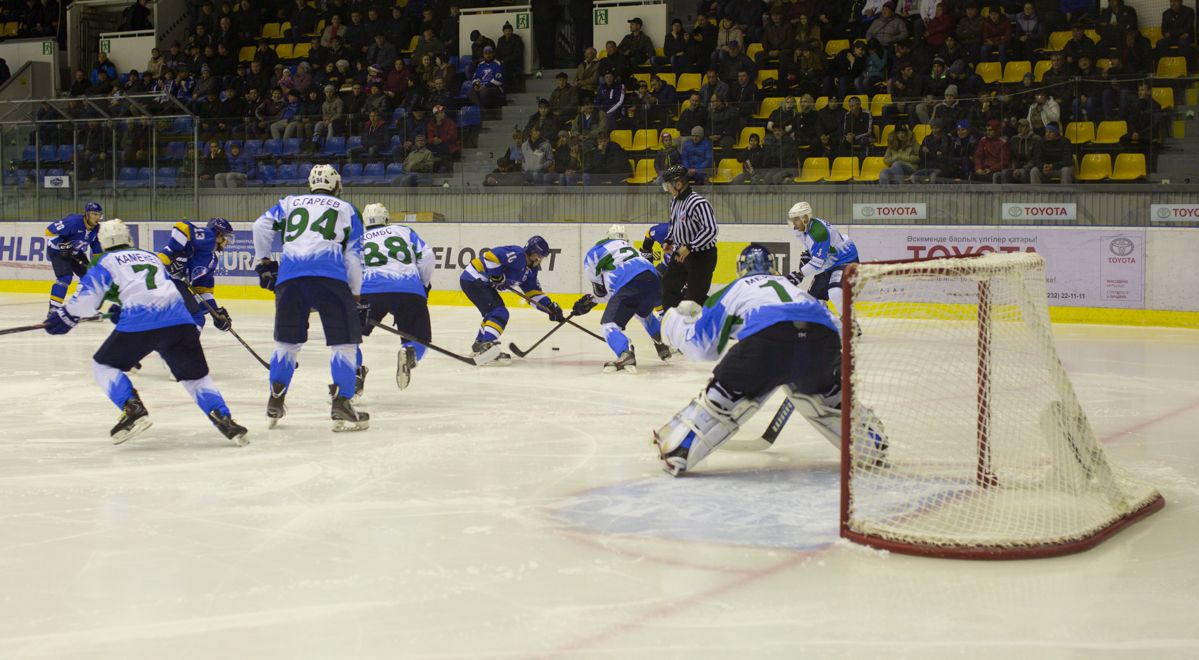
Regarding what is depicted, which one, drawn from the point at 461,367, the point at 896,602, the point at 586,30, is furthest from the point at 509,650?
the point at 586,30

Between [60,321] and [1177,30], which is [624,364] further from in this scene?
[1177,30]

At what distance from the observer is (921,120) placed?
11.9m

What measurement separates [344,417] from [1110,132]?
7803 millimetres

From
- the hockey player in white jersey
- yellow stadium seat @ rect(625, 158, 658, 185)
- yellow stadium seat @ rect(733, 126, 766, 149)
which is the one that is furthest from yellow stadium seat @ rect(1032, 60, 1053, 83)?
the hockey player in white jersey

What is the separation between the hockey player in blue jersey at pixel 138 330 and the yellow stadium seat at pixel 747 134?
7740 mm

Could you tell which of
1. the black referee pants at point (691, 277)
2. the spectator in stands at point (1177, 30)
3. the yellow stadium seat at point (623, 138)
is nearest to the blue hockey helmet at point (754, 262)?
the black referee pants at point (691, 277)

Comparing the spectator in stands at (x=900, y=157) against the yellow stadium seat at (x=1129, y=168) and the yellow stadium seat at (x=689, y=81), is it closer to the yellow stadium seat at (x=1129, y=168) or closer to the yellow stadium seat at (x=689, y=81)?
the yellow stadium seat at (x=1129, y=168)

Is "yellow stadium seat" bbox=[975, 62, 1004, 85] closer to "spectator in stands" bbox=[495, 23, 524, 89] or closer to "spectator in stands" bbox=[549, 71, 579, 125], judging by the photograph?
"spectator in stands" bbox=[549, 71, 579, 125]

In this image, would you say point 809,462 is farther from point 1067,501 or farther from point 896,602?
point 896,602

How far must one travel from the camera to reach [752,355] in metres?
4.89

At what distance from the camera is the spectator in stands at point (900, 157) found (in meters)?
11.9

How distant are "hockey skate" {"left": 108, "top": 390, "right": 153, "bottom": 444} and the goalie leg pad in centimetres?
241

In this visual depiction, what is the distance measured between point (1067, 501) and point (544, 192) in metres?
9.38

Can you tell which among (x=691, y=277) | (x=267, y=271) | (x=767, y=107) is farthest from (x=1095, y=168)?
(x=267, y=271)
